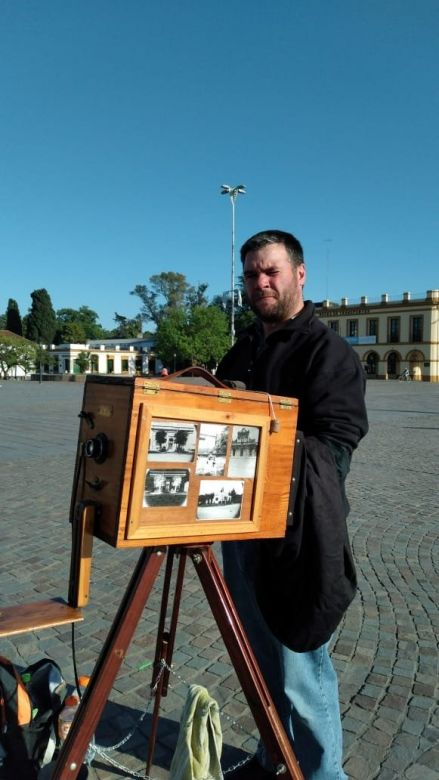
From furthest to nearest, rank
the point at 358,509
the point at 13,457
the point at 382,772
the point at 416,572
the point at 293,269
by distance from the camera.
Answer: the point at 13,457, the point at 358,509, the point at 416,572, the point at 382,772, the point at 293,269

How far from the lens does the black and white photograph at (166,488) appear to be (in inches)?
52.2

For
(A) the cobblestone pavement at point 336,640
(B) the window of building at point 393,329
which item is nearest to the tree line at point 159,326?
(B) the window of building at point 393,329

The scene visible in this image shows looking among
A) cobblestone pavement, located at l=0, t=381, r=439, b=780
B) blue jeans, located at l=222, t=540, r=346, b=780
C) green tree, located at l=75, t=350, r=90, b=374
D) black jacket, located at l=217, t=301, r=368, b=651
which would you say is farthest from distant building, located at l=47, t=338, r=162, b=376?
black jacket, located at l=217, t=301, r=368, b=651

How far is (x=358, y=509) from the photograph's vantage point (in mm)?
6469

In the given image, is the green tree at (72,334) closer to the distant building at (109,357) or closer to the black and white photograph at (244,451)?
the distant building at (109,357)

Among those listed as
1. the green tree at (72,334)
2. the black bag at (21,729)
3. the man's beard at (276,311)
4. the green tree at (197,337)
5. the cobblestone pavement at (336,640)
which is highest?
the green tree at (72,334)

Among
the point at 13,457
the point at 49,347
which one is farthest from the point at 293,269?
the point at 49,347

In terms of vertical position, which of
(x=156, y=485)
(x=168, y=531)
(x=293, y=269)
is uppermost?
(x=293, y=269)

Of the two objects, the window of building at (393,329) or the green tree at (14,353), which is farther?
the window of building at (393,329)

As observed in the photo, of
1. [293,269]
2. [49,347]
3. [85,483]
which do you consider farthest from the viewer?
[49,347]

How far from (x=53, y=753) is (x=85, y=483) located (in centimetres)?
132

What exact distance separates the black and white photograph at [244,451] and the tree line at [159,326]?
1501 inches

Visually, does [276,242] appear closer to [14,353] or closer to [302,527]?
[302,527]

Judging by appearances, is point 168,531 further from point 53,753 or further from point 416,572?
point 416,572
